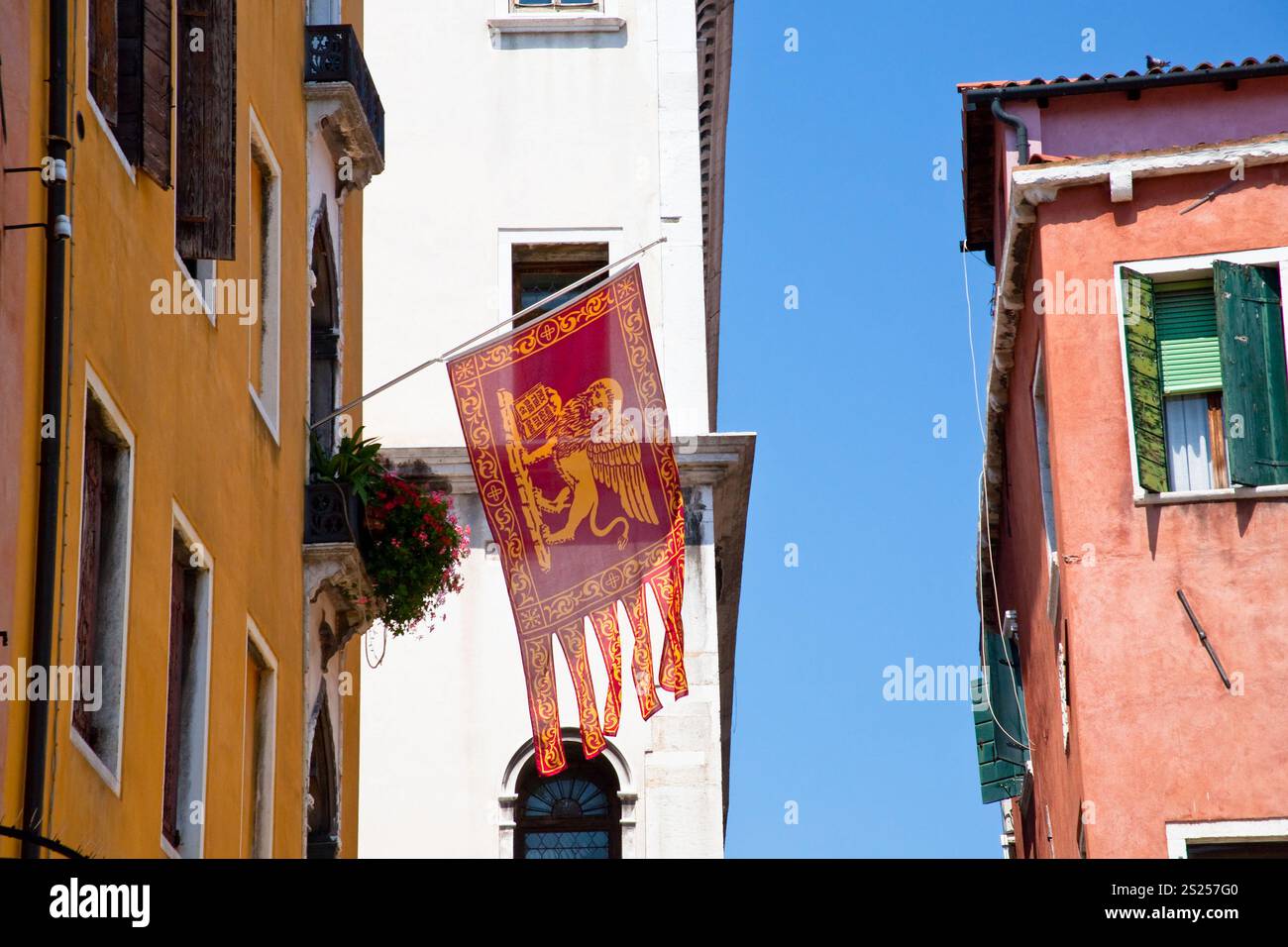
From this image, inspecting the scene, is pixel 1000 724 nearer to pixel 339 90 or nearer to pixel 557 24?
pixel 557 24

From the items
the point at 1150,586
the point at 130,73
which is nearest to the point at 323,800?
the point at 1150,586

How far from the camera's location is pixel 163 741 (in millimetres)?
12023

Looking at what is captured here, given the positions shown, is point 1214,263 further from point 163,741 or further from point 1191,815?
point 163,741

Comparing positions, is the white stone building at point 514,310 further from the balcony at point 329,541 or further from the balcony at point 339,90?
the balcony at point 329,541

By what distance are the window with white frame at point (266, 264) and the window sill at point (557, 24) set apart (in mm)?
10488

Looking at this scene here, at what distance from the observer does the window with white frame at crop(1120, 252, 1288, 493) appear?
56.8 feet

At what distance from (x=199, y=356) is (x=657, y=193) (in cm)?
1312

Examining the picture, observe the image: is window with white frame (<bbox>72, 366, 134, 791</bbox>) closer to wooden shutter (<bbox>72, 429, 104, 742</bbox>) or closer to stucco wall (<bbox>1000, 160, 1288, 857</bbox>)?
wooden shutter (<bbox>72, 429, 104, 742</bbox>)

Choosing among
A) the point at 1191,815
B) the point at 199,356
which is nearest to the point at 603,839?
the point at 1191,815

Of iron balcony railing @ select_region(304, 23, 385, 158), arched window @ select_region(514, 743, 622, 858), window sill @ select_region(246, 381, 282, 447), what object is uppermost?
iron balcony railing @ select_region(304, 23, 385, 158)

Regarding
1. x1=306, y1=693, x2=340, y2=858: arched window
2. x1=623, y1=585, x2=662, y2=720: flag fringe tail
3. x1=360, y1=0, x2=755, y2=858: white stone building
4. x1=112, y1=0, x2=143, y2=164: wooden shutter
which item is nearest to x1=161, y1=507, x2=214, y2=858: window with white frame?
x1=112, y1=0, x2=143, y2=164: wooden shutter

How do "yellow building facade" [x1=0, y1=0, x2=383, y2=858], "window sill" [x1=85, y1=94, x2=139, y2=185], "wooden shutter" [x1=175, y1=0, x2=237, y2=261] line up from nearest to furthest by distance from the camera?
"yellow building facade" [x1=0, y1=0, x2=383, y2=858] → "window sill" [x1=85, y1=94, x2=139, y2=185] → "wooden shutter" [x1=175, y1=0, x2=237, y2=261]

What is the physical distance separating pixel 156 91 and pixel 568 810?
537 inches

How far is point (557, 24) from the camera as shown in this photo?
85.9 feet
